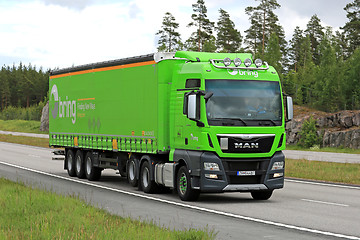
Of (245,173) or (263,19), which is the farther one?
(263,19)

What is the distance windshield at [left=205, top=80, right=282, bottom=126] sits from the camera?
51.4ft

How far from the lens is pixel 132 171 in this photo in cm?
1955

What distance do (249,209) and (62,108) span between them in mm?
12378

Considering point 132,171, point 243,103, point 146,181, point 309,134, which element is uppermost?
point 243,103

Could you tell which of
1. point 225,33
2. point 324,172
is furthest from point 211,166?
point 225,33

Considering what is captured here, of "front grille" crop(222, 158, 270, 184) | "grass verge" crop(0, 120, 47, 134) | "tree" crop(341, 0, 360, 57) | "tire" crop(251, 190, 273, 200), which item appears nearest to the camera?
"front grille" crop(222, 158, 270, 184)

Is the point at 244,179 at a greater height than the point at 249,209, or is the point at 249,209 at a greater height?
the point at 244,179

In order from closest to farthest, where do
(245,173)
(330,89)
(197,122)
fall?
1. (197,122)
2. (245,173)
3. (330,89)

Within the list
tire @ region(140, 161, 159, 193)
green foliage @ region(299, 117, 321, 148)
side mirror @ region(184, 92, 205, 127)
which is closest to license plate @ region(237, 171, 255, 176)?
side mirror @ region(184, 92, 205, 127)

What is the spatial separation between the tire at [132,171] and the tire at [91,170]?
118 inches

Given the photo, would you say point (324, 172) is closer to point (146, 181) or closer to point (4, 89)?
point (146, 181)

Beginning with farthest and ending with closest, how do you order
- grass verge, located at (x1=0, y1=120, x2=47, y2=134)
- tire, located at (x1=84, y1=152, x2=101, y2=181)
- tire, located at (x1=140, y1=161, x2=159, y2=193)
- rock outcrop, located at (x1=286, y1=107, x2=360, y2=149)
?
1. grass verge, located at (x1=0, y1=120, x2=47, y2=134)
2. rock outcrop, located at (x1=286, y1=107, x2=360, y2=149)
3. tire, located at (x1=84, y1=152, x2=101, y2=181)
4. tire, located at (x1=140, y1=161, x2=159, y2=193)

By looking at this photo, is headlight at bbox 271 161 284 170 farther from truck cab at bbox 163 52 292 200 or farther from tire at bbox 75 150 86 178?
tire at bbox 75 150 86 178

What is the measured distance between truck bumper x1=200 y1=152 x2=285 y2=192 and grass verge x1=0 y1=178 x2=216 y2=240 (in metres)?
3.66
